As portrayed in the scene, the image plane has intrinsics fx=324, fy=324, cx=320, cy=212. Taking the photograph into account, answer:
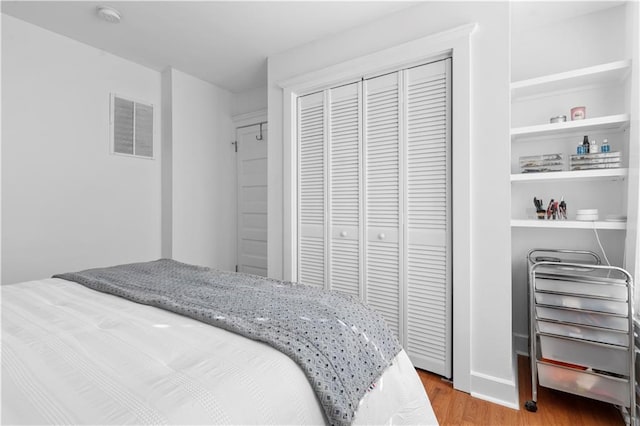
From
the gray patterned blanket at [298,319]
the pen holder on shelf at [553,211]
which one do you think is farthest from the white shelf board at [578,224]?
the gray patterned blanket at [298,319]

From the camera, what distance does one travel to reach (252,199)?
3.98 m

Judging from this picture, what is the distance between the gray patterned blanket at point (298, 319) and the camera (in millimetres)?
983

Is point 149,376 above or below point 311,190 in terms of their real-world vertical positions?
below

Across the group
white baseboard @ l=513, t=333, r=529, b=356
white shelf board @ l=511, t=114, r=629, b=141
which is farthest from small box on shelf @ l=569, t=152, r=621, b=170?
white baseboard @ l=513, t=333, r=529, b=356

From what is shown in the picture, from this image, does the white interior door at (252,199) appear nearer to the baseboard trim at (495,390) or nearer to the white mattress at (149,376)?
the baseboard trim at (495,390)

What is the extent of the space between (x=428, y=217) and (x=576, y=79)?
1.28m

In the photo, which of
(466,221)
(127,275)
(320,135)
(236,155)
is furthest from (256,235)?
(466,221)

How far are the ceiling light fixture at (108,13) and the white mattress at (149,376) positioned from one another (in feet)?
7.19

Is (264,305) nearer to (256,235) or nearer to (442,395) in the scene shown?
(442,395)

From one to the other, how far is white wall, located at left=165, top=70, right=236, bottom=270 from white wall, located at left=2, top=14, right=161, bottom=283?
303mm

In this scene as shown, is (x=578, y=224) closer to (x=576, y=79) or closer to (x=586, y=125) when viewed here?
(x=586, y=125)

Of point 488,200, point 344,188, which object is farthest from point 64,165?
point 488,200

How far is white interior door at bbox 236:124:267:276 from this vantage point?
3869mm

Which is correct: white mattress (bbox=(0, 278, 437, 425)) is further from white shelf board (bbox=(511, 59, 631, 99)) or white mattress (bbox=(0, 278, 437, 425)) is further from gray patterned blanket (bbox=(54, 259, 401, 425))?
white shelf board (bbox=(511, 59, 631, 99))
